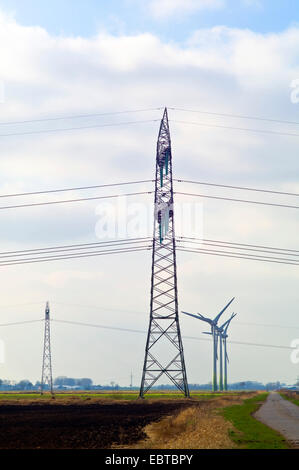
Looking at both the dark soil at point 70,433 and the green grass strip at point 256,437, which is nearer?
the green grass strip at point 256,437

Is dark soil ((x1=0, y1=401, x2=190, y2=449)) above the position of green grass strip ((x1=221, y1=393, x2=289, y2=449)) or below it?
below

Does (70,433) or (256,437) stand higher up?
(256,437)

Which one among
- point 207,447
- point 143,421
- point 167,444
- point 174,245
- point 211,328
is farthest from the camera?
point 211,328

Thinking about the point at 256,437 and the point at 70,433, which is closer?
the point at 256,437

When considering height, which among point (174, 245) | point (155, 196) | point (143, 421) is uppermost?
point (155, 196)

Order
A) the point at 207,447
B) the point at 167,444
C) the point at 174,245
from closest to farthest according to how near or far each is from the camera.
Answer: the point at 207,447 < the point at 167,444 < the point at 174,245

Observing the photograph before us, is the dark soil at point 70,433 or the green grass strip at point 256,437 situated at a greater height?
the green grass strip at point 256,437

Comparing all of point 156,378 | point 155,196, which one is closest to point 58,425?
point 156,378

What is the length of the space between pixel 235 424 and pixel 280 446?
1549 cm

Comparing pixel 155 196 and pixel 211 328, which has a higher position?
pixel 155 196

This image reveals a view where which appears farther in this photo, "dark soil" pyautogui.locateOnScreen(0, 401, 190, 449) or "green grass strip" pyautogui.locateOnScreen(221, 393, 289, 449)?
"dark soil" pyautogui.locateOnScreen(0, 401, 190, 449)
